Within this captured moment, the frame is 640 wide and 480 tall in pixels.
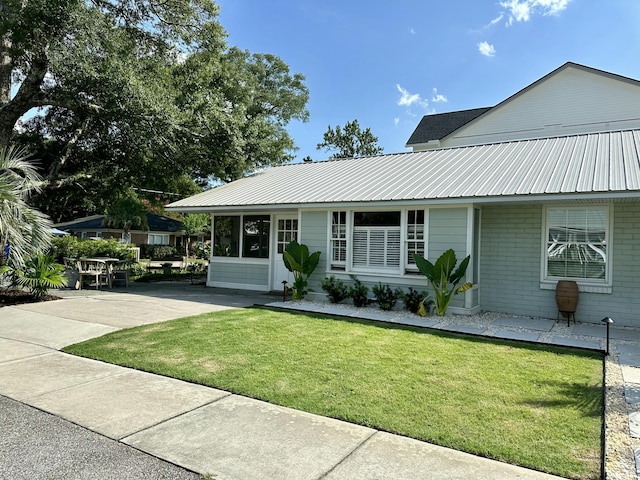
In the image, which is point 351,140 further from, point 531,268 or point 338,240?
point 531,268

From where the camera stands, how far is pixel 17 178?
10031 millimetres

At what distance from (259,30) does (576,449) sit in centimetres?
1952

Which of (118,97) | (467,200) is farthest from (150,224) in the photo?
(467,200)

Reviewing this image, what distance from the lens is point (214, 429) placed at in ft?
12.1

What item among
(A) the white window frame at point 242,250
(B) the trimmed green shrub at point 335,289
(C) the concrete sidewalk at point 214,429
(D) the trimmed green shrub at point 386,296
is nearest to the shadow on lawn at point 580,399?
(C) the concrete sidewalk at point 214,429

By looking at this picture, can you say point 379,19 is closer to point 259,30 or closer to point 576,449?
→ point 259,30

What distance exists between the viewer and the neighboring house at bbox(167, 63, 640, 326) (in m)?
8.34

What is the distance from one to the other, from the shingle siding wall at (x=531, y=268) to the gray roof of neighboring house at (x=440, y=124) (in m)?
11.8

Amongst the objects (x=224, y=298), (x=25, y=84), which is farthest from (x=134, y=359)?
(x=25, y=84)

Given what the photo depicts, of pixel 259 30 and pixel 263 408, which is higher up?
pixel 259 30

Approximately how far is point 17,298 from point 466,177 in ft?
38.1

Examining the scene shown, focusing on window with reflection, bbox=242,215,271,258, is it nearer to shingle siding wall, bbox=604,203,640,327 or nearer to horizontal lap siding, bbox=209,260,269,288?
horizontal lap siding, bbox=209,260,269,288

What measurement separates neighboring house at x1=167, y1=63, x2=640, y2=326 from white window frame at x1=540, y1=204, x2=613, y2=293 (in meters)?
0.02

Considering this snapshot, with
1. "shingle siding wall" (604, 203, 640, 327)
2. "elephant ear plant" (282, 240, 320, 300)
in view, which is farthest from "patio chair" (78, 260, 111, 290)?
"shingle siding wall" (604, 203, 640, 327)
